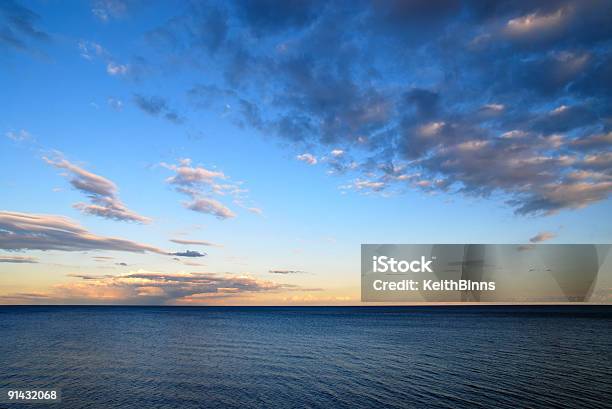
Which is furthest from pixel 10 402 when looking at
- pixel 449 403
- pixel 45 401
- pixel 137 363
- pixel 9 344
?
pixel 9 344

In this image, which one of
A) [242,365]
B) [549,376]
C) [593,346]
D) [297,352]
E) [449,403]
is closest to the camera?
[449,403]

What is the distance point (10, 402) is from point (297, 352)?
34.1 m

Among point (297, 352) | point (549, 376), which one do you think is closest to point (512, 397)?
point (549, 376)

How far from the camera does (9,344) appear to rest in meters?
60.5

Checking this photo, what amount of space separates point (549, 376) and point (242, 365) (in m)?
32.4

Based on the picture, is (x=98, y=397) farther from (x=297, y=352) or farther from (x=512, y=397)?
(x=512, y=397)

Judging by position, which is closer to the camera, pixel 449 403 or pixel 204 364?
pixel 449 403

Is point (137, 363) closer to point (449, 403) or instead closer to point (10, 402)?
point (10, 402)

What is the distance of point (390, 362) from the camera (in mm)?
43125

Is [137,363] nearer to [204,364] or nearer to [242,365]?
[204,364]

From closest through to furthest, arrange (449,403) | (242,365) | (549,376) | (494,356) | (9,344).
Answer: (449,403) < (549,376) < (242,365) < (494,356) < (9,344)

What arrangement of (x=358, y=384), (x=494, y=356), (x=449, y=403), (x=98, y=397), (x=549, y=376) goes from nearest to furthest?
(x=449, y=403), (x=98, y=397), (x=358, y=384), (x=549, y=376), (x=494, y=356)

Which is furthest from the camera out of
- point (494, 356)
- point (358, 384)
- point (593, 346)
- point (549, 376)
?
point (593, 346)

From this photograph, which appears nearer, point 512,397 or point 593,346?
point 512,397
